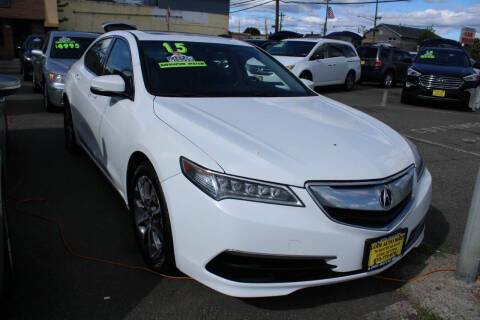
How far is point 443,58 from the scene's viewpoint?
12125 mm

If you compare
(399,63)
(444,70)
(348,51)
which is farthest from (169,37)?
(399,63)

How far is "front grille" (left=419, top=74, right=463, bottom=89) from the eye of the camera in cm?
1081

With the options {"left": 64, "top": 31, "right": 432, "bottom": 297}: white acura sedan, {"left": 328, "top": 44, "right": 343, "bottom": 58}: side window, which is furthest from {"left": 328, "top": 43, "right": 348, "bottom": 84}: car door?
{"left": 64, "top": 31, "right": 432, "bottom": 297}: white acura sedan

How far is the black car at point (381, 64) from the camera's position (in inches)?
658

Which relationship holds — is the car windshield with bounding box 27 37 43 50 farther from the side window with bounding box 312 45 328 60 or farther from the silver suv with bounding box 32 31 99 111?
the side window with bounding box 312 45 328 60

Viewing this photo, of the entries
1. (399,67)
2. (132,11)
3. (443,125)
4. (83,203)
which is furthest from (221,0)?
(83,203)

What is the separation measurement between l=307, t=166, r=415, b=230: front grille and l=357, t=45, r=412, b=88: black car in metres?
15.5

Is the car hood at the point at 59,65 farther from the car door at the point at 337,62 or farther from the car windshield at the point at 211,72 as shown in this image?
the car door at the point at 337,62

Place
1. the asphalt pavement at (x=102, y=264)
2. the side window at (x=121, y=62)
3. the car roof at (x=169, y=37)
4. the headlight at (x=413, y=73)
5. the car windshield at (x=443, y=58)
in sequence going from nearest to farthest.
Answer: the asphalt pavement at (x=102, y=264) < the side window at (x=121, y=62) < the car roof at (x=169, y=37) < the headlight at (x=413, y=73) < the car windshield at (x=443, y=58)

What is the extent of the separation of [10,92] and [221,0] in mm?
43693

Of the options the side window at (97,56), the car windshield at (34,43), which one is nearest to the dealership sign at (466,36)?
the car windshield at (34,43)

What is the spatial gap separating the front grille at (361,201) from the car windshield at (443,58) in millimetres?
11199

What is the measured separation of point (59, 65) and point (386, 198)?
24.0ft

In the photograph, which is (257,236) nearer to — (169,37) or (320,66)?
(169,37)
